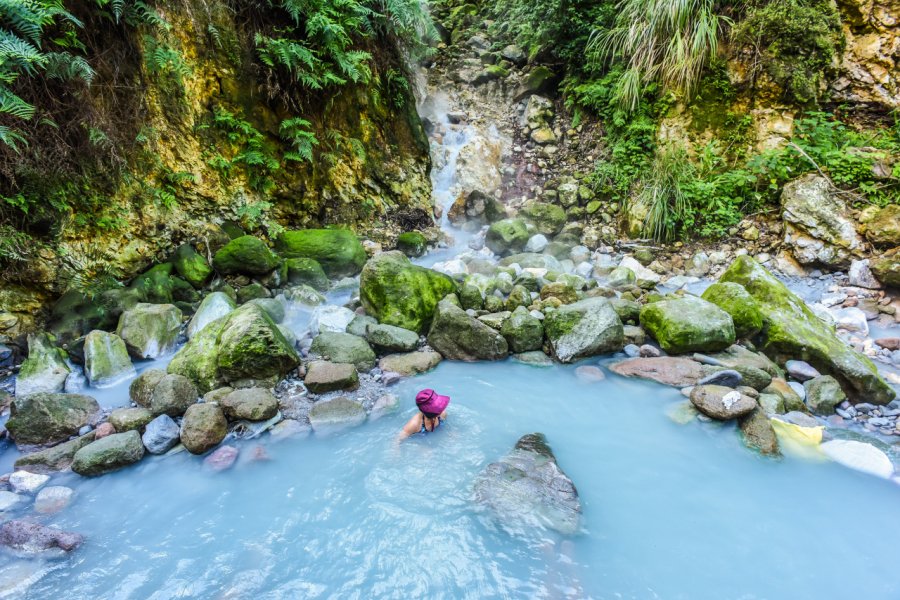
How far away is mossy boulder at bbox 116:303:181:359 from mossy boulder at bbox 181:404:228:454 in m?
1.53

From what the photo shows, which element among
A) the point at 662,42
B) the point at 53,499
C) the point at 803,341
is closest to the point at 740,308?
the point at 803,341

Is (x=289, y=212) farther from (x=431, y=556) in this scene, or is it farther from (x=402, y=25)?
(x=431, y=556)

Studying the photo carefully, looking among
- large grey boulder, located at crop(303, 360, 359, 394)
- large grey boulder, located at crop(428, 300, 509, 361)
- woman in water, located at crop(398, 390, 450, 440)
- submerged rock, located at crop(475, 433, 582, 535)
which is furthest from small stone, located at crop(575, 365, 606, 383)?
large grey boulder, located at crop(303, 360, 359, 394)

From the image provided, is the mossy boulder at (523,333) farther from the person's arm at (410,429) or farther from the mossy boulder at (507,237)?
the mossy boulder at (507,237)

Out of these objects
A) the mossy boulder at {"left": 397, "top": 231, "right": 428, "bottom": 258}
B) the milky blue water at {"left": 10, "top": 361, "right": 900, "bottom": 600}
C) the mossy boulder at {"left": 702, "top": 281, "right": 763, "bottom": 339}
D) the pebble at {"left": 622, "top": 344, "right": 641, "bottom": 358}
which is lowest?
the milky blue water at {"left": 10, "top": 361, "right": 900, "bottom": 600}

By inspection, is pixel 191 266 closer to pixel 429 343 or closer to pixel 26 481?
pixel 26 481

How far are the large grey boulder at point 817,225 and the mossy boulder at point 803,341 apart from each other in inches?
71.6

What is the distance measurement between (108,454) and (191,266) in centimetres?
300

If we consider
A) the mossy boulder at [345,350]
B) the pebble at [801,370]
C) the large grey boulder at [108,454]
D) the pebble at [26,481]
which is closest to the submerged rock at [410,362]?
the mossy boulder at [345,350]

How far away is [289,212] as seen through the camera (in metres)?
6.59

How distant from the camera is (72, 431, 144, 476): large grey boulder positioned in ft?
9.09

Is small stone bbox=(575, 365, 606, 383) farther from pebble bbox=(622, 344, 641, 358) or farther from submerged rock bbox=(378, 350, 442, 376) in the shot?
submerged rock bbox=(378, 350, 442, 376)

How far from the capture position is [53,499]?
256 cm

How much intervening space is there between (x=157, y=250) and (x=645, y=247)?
759cm
